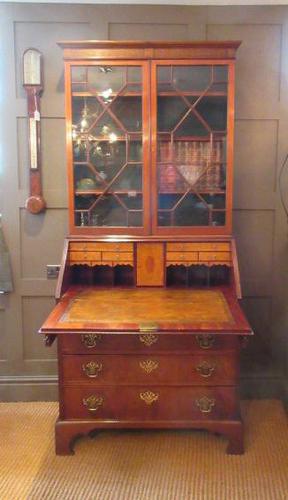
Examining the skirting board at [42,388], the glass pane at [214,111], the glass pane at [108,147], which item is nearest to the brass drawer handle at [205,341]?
the glass pane at [108,147]

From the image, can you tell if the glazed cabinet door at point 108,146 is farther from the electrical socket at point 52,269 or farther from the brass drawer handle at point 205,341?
the brass drawer handle at point 205,341

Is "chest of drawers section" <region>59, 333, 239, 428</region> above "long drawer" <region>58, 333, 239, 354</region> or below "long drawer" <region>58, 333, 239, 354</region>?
below

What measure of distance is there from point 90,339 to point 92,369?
162 millimetres

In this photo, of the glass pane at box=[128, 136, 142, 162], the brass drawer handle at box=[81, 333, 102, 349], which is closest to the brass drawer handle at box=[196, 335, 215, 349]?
the brass drawer handle at box=[81, 333, 102, 349]

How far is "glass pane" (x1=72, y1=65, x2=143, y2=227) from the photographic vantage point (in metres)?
2.41

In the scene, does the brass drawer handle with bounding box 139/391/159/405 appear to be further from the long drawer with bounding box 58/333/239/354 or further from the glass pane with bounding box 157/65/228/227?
the glass pane with bounding box 157/65/228/227

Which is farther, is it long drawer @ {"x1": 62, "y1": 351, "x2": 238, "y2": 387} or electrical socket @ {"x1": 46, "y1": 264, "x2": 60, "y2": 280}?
electrical socket @ {"x1": 46, "y1": 264, "x2": 60, "y2": 280}

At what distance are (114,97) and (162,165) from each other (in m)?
0.45

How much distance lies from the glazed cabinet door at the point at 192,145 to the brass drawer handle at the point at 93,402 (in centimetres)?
93

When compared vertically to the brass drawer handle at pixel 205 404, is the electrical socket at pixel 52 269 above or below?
above

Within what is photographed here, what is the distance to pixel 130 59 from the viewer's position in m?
2.37

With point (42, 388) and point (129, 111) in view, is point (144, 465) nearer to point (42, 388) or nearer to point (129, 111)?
point (42, 388)

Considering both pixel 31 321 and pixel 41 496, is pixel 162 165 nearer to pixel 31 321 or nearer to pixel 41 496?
pixel 31 321

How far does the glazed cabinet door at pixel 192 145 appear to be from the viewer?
7.86ft
